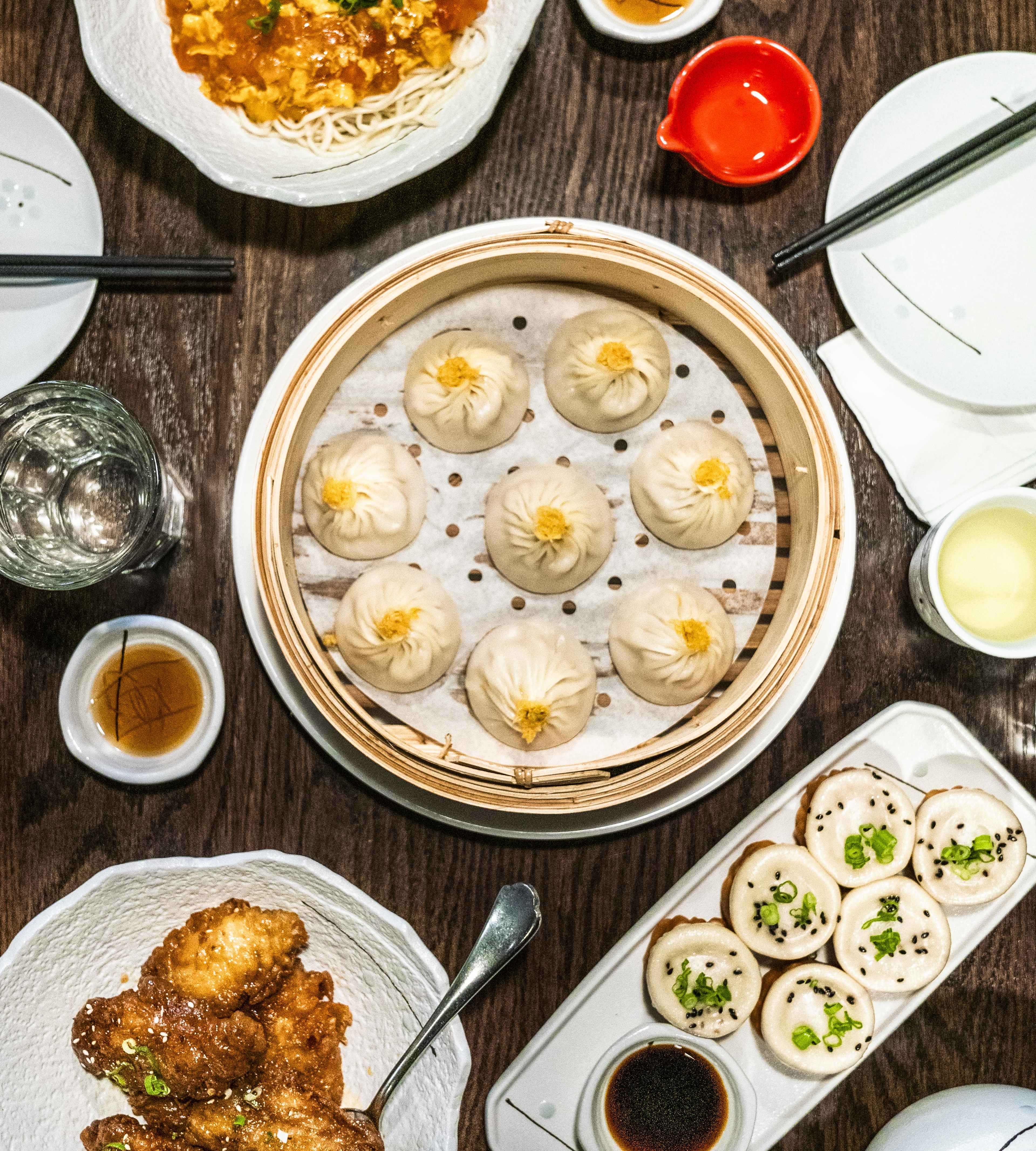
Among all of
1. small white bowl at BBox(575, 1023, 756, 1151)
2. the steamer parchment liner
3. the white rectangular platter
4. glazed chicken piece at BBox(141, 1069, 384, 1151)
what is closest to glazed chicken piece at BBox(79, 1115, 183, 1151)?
glazed chicken piece at BBox(141, 1069, 384, 1151)

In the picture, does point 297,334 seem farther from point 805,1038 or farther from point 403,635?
point 805,1038

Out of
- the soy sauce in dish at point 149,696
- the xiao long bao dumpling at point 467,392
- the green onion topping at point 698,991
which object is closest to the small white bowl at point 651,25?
the xiao long bao dumpling at point 467,392

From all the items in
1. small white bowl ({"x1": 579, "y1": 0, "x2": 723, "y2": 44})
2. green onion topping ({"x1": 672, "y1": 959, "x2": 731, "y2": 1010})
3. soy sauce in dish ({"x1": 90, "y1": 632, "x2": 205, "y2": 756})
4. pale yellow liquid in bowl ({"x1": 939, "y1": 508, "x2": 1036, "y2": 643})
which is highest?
small white bowl ({"x1": 579, "y1": 0, "x2": 723, "y2": 44})

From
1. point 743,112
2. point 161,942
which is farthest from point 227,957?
point 743,112

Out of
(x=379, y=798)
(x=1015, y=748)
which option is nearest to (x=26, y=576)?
(x=379, y=798)

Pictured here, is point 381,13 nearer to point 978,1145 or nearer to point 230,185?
point 230,185

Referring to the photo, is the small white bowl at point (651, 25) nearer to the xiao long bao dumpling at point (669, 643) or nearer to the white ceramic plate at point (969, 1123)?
the xiao long bao dumpling at point (669, 643)

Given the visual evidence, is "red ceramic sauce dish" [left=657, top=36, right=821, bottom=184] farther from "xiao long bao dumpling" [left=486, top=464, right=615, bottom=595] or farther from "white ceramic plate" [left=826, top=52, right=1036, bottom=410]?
"xiao long bao dumpling" [left=486, top=464, right=615, bottom=595]
